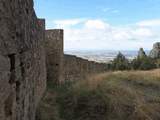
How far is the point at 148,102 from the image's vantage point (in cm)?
737

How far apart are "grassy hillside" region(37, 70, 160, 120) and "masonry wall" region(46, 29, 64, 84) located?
1.43m

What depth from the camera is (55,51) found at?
1045 cm

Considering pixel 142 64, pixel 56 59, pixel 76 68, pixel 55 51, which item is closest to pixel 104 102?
pixel 56 59

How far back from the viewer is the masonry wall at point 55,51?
34.0 ft

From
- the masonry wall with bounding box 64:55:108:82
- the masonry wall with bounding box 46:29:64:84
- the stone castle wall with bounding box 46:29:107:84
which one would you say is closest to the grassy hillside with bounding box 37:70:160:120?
the stone castle wall with bounding box 46:29:107:84

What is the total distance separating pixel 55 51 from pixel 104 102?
386 centimetres

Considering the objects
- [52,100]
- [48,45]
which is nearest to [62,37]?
[48,45]

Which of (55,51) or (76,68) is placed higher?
(55,51)

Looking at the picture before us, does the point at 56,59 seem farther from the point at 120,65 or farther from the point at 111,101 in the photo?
the point at 120,65

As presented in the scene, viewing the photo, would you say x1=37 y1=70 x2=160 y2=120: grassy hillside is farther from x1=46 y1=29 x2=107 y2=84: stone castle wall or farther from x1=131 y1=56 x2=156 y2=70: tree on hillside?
x1=131 y1=56 x2=156 y2=70: tree on hillside

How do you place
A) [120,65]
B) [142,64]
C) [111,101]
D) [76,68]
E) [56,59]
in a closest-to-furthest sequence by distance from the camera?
[111,101] → [56,59] → [76,68] → [142,64] → [120,65]

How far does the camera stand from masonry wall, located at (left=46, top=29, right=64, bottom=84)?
10.4m

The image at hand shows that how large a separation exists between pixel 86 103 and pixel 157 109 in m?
1.72

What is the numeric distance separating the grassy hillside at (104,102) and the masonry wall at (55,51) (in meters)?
1.43
